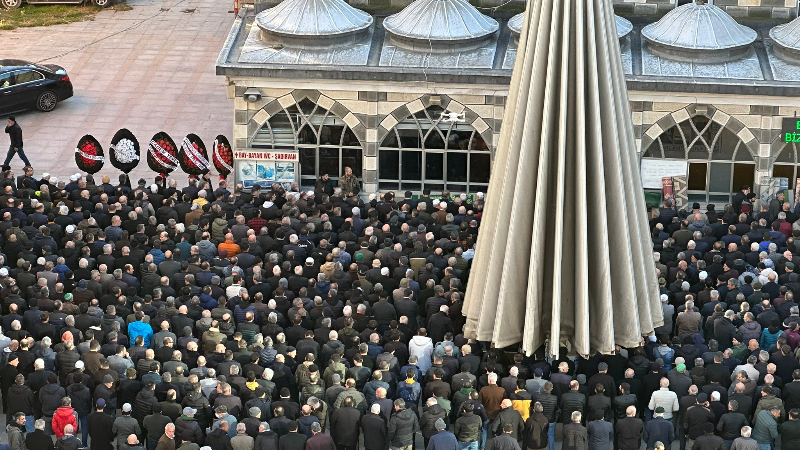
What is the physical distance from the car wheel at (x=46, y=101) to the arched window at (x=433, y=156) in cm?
1119

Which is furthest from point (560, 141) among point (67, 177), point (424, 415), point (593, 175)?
point (67, 177)

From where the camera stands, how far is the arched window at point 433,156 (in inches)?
1601

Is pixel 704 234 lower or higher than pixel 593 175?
lower

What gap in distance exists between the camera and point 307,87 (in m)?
40.2

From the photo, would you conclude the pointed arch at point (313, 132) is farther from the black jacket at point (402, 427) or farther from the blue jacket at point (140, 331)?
the black jacket at point (402, 427)

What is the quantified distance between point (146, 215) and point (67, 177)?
683cm

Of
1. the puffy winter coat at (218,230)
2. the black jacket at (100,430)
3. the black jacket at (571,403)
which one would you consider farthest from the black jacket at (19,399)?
the black jacket at (571,403)

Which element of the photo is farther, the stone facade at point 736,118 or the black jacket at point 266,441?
the stone facade at point 736,118

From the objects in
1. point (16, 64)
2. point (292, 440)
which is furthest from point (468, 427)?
point (16, 64)

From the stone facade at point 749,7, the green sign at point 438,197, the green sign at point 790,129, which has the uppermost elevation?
the stone facade at point 749,7

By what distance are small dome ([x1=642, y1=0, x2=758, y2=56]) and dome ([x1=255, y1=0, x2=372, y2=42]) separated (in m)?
7.16

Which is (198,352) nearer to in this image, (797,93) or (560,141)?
(560,141)

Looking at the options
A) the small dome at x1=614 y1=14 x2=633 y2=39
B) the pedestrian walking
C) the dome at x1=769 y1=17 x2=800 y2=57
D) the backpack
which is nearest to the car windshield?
the pedestrian walking

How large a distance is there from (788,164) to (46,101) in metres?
20.3
